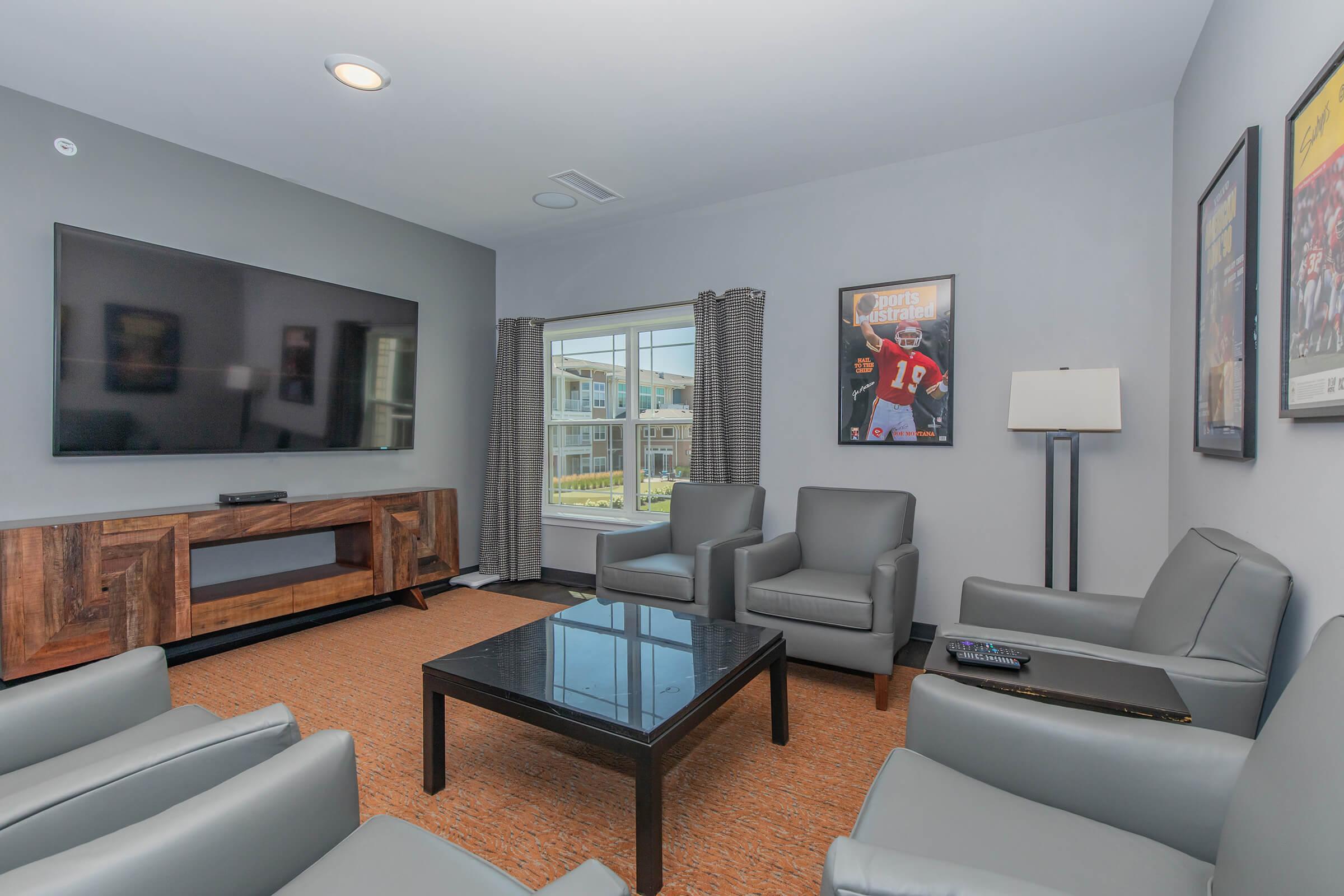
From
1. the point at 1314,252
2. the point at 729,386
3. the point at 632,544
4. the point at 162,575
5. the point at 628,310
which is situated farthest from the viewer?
the point at 628,310

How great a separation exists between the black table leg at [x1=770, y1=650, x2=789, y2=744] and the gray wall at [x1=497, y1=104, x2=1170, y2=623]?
159cm

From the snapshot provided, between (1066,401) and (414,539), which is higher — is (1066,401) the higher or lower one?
Result: the higher one

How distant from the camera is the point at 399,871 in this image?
1.05 m

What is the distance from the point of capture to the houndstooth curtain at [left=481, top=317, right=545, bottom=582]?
5.04m

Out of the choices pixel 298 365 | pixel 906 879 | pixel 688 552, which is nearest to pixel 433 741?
pixel 906 879

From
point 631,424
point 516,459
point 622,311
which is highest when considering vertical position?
point 622,311

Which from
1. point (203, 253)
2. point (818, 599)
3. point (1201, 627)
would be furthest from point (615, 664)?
point (203, 253)

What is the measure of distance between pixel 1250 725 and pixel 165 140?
5.15 meters

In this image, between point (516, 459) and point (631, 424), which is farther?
point (516, 459)

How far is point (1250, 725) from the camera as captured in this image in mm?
1476

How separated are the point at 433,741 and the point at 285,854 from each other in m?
1.07

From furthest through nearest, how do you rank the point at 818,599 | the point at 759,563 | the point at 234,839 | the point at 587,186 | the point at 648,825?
the point at 587,186 < the point at 759,563 < the point at 818,599 < the point at 648,825 < the point at 234,839

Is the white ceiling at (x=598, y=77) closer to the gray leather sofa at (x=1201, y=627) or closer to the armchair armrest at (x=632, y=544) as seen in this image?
the gray leather sofa at (x=1201, y=627)

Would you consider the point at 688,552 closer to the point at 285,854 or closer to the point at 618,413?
the point at 618,413
